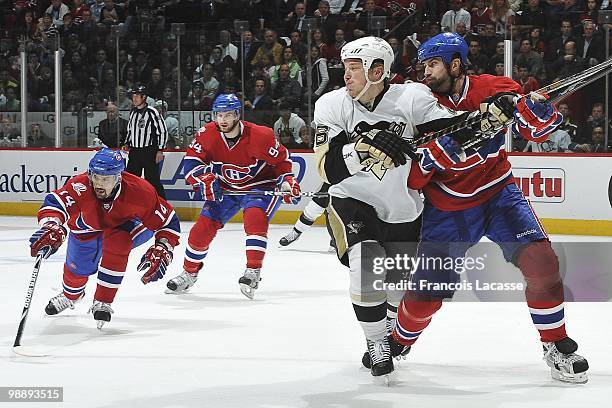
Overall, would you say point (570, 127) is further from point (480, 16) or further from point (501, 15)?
point (480, 16)

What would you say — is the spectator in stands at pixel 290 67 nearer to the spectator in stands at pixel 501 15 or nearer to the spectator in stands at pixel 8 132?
the spectator in stands at pixel 501 15

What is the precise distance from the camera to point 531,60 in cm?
897

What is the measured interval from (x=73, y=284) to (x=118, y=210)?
1.64ft

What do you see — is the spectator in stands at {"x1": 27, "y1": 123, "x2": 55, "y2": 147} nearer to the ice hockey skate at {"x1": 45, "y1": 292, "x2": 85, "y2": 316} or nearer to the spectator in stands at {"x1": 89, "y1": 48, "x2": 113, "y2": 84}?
the spectator in stands at {"x1": 89, "y1": 48, "x2": 113, "y2": 84}

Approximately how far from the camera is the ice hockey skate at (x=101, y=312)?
482 cm

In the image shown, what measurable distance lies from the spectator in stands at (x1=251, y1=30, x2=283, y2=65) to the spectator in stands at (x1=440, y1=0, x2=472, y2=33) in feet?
4.96

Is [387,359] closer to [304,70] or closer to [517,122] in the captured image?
[517,122]

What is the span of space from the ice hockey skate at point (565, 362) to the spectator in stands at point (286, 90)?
6419mm

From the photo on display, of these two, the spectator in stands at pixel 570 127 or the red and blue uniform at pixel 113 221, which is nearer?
the red and blue uniform at pixel 113 221

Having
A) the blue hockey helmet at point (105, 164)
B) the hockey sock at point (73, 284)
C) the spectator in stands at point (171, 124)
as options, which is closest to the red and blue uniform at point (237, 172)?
the hockey sock at point (73, 284)

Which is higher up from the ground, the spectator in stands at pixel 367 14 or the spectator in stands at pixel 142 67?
the spectator in stands at pixel 367 14

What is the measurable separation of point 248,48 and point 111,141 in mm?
1748

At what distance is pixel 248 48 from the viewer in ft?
33.3

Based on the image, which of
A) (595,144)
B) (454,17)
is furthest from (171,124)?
(595,144)
